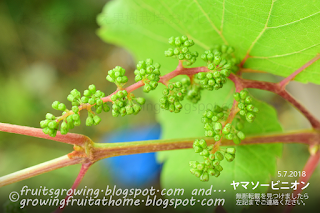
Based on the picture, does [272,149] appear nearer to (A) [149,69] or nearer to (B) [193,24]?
(B) [193,24]

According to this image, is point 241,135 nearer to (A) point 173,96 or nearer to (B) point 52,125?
(A) point 173,96

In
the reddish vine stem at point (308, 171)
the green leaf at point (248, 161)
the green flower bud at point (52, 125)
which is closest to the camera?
the green flower bud at point (52, 125)

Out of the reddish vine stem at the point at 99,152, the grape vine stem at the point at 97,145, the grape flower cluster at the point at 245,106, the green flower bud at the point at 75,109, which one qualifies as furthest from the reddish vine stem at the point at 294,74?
the green flower bud at the point at 75,109

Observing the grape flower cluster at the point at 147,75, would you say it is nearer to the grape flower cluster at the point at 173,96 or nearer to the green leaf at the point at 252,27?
the grape flower cluster at the point at 173,96

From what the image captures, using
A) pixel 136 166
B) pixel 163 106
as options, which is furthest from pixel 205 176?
pixel 136 166

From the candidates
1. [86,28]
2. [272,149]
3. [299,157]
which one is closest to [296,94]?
[299,157]

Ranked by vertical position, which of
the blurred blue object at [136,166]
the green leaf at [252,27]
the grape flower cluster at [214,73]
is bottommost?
the grape flower cluster at [214,73]

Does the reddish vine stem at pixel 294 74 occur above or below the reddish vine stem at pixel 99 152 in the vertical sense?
above

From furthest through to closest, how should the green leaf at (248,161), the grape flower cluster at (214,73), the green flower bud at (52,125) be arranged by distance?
the green leaf at (248,161) → the grape flower cluster at (214,73) → the green flower bud at (52,125)
